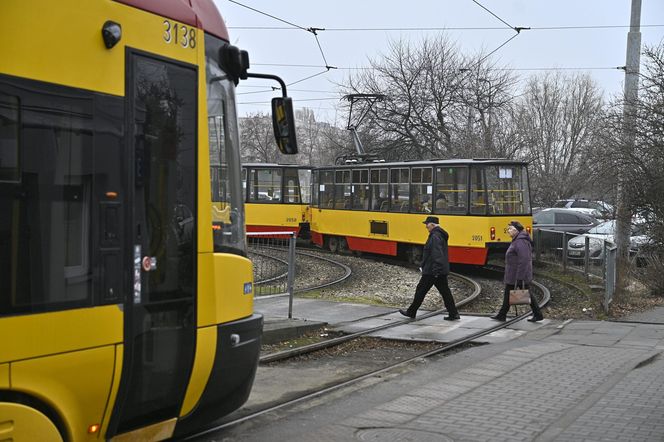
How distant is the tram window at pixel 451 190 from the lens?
1945 cm

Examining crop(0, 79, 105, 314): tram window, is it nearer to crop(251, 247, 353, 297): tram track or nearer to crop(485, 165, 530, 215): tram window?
crop(251, 247, 353, 297): tram track

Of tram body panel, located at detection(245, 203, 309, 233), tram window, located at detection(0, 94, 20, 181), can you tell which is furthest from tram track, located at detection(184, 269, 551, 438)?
tram body panel, located at detection(245, 203, 309, 233)

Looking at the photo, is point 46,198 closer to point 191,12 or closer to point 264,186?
point 191,12

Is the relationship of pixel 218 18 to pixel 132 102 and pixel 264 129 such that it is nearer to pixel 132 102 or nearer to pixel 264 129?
pixel 132 102

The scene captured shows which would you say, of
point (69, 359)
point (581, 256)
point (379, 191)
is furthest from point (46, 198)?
point (379, 191)

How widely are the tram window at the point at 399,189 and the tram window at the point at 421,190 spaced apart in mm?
260

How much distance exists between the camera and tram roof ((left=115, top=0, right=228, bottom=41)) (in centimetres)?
445

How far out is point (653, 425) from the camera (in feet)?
19.9

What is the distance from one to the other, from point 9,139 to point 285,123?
2.30m

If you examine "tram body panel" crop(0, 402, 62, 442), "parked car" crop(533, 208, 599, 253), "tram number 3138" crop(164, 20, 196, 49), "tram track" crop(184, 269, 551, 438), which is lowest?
"tram track" crop(184, 269, 551, 438)

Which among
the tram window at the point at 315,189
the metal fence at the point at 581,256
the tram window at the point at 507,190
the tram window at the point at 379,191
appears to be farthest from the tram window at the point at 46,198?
the tram window at the point at 315,189

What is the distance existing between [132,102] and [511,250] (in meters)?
8.76

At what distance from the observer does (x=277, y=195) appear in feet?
93.2

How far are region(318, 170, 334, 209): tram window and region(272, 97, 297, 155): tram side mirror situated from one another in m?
19.8
